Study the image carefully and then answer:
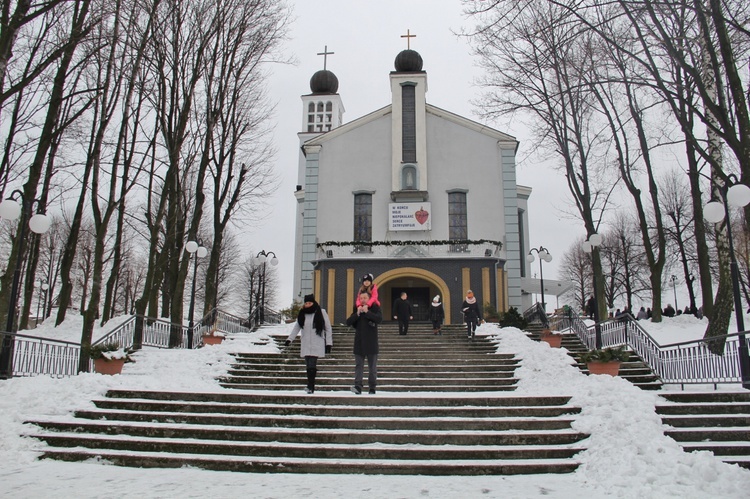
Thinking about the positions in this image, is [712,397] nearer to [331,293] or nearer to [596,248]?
[596,248]

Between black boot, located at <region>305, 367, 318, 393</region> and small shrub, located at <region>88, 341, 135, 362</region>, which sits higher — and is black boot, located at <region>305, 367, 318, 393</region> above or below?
below

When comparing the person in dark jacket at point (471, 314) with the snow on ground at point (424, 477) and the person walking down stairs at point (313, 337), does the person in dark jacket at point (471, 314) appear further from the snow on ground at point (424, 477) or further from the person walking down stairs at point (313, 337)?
the person walking down stairs at point (313, 337)

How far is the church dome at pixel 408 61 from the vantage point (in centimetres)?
3155

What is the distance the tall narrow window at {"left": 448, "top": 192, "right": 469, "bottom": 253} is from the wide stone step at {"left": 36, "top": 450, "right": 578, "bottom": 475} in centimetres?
2125

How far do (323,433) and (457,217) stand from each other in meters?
21.5

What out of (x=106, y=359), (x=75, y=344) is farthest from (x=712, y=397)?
(x=75, y=344)

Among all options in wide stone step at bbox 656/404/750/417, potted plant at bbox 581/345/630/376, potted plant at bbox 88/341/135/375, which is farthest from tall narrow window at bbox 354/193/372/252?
wide stone step at bbox 656/404/750/417

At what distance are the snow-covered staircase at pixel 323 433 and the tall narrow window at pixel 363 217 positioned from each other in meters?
18.9

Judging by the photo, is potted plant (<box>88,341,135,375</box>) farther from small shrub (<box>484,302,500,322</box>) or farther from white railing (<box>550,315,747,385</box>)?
small shrub (<box>484,302,500,322</box>)

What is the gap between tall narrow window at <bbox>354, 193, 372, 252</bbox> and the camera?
28.4 metres

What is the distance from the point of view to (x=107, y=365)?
1162 cm

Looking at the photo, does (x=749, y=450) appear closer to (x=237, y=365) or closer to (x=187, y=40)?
Result: (x=237, y=365)

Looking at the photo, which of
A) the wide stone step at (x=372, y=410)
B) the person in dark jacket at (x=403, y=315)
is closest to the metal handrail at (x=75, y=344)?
the wide stone step at (x=372, y=410)

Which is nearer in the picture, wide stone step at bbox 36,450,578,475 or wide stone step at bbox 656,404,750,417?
wide stone step at bbox 36,450,578,475
